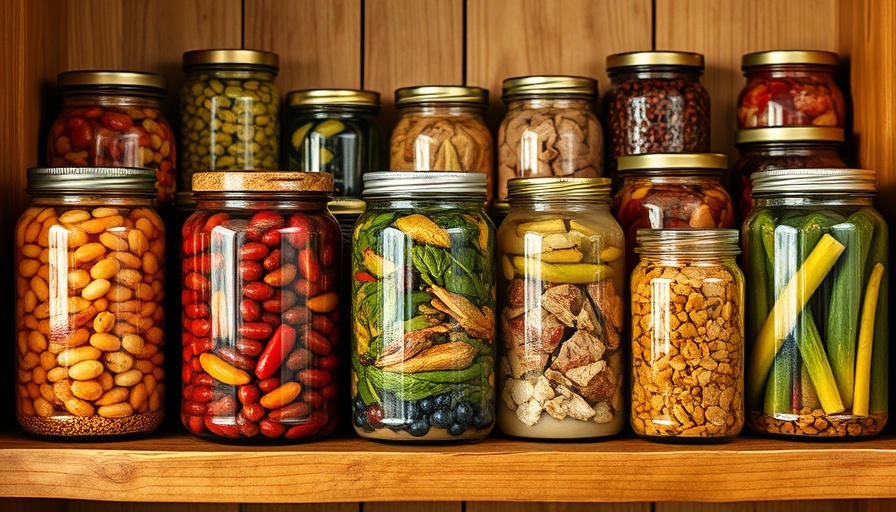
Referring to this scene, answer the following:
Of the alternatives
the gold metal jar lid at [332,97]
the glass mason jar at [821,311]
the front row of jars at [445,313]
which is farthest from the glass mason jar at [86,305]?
the glass mason jar at [821,311]

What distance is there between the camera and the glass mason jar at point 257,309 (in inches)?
36.4

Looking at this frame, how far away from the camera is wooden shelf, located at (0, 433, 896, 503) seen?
2.98 ft

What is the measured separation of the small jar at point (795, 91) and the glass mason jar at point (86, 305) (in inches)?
25.3

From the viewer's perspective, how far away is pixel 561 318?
95 cm

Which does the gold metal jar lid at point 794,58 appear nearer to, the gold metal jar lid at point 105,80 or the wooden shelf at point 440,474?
the wooden shelf at point 440,474

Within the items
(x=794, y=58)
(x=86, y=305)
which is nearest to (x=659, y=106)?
(x=794, y=58)

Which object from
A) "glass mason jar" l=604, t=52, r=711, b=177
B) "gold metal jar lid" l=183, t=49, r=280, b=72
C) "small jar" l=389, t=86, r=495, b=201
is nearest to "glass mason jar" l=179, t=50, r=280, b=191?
"gold metal jar lid" l=183, t=49, r=280, b=72

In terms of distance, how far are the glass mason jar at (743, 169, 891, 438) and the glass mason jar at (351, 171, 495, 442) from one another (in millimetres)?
259

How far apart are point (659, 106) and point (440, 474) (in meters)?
0.46

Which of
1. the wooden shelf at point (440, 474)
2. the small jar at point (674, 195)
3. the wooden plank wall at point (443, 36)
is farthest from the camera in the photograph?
the wooden plank wall at point (443, 36)

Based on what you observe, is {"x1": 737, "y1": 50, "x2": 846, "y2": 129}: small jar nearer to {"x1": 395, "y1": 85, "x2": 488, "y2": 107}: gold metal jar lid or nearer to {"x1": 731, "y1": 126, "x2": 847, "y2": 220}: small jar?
{"x1": 731, "y1": 126, "x2": 847, "y2": 220}: small jar

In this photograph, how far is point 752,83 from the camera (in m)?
1.15

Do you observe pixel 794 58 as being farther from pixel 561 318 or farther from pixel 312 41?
pixel 312 41

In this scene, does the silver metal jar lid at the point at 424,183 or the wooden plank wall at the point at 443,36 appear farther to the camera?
the wooden plank wall at the point at 443,36
